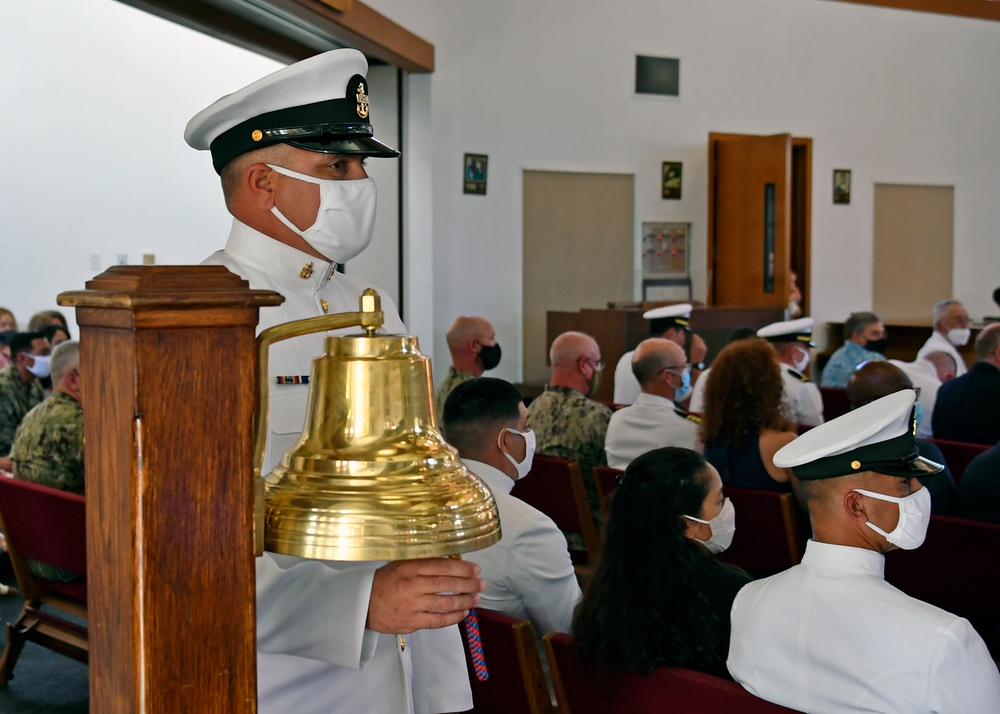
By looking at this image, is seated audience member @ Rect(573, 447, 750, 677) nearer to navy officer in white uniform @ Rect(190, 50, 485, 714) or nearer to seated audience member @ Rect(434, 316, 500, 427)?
navy officer in white uniform @ Rect(190, 50, 485, 714)

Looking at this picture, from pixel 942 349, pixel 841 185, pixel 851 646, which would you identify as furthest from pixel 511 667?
pixel 841 185

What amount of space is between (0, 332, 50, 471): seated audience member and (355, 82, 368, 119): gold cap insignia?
15.4 feet

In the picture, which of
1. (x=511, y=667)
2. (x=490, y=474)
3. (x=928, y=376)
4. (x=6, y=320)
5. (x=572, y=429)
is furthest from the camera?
(x=6, y=320)

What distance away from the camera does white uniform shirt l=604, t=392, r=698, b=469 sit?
14.0 ft

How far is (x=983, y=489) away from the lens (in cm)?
358

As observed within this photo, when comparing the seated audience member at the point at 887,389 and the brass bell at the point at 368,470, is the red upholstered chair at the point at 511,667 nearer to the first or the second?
the brass bell at the point at 368,470

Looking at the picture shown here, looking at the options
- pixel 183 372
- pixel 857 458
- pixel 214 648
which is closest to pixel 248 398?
pixel 183 372

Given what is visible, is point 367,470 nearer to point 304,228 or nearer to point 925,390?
point 304,228

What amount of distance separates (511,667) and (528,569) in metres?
0.45

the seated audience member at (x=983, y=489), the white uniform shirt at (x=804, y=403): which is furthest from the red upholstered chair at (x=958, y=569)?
the white uniform shirt at (x=804, y=403)

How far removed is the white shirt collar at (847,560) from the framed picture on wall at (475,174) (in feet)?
23.5

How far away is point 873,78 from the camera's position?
10867 mm

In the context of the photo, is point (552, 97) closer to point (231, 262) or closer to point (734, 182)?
point (734, 182)

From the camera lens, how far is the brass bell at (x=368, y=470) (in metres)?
0.77
